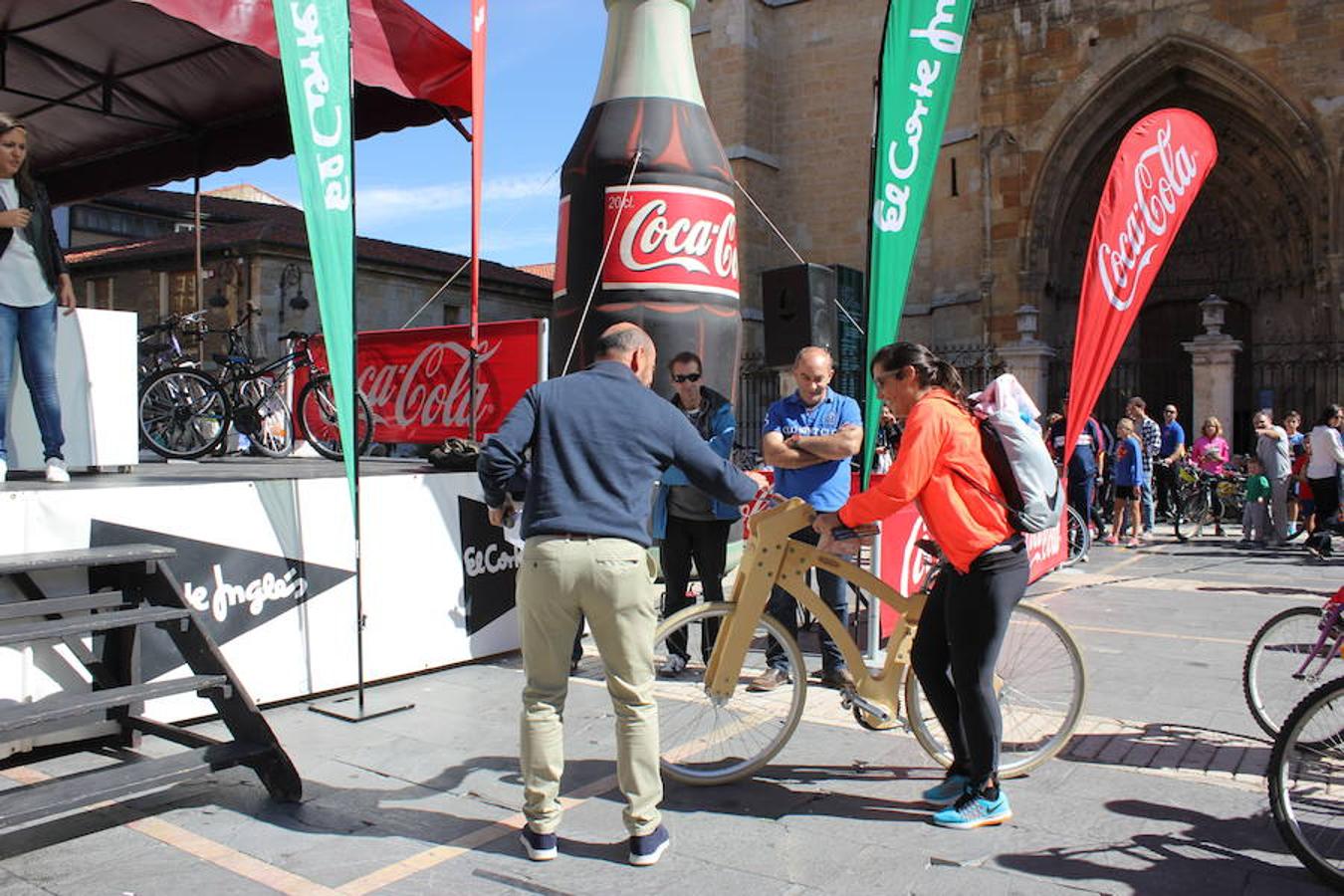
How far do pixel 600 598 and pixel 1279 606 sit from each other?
24.9 feet

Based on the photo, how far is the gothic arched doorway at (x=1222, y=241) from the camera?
19.8 metres

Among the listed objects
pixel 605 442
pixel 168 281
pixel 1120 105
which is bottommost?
pixel 605 442

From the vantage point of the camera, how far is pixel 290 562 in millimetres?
5703

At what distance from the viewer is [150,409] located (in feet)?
28.2

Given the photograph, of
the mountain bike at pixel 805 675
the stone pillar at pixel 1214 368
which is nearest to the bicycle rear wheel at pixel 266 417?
the mountain bike at pixel 805 675

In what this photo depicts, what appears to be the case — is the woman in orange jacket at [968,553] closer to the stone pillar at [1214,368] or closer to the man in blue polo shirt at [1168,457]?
the man in blue polo shirt at [1168,457]

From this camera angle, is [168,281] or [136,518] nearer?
[136,518]

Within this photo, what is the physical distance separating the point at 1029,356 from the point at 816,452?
16784 mm

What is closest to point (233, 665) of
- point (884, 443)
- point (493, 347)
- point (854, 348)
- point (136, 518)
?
point (136, 518)

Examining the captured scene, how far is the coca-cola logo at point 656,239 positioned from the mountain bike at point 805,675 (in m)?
3.97

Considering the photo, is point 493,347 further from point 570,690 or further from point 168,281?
point 168,281

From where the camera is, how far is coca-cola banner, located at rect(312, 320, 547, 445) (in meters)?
8.45

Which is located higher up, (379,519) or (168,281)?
(168,281)

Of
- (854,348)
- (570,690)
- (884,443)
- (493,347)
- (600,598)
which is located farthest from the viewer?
(854,348)
